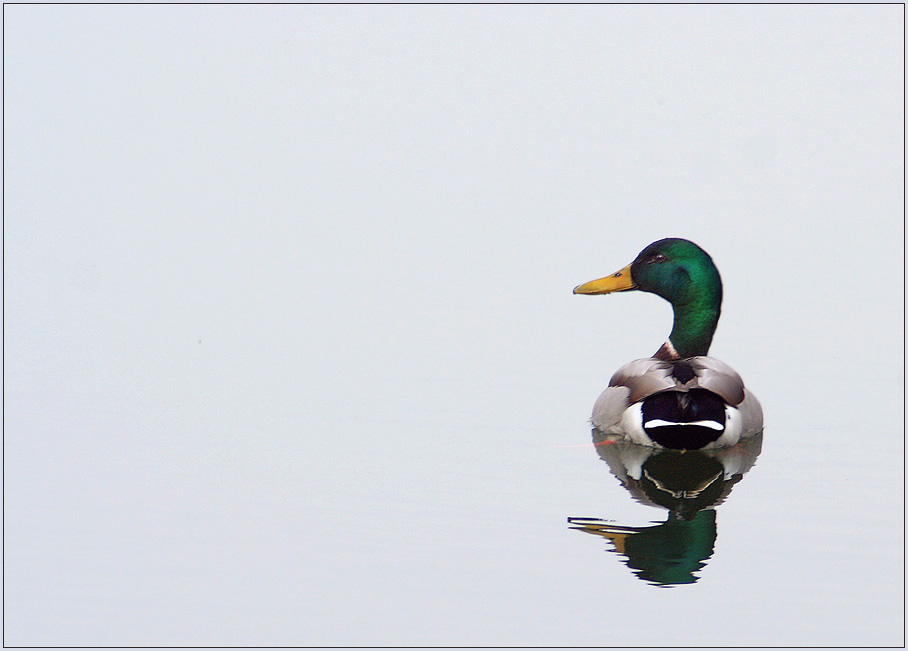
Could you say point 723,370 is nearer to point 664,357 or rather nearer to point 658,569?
point 664,357

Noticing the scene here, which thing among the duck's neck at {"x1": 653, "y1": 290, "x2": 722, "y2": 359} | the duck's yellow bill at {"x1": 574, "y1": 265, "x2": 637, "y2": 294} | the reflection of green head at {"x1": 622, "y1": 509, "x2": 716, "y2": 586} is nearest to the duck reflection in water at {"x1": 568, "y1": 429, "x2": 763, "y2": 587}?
the reflection of green head at {"x1": 622, "y1": 509, "x2": 716, "y2": 586}

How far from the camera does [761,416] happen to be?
9.80m

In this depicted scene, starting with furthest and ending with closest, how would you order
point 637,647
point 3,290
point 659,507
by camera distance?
point 3,290 → point 659,507 → point 637,647

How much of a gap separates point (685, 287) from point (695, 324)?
268 mm

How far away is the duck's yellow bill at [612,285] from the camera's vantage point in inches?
421

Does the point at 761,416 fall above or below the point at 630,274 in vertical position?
below

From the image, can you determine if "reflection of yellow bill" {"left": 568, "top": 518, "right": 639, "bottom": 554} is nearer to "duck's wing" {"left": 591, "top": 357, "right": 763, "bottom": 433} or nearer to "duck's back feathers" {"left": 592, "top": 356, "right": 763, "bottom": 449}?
"duck's back feathers" {"left": 592, "top": 356, "right": 763, "bottom": 449}

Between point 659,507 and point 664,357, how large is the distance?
2772 millimetres

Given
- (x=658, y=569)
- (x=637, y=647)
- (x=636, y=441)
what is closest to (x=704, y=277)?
(x=636, y=441)

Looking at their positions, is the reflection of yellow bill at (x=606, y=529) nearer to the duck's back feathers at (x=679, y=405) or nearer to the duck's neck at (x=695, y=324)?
the duck's back feathers at (x=679, y=405)

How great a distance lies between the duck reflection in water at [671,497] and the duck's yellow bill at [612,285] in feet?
4.67

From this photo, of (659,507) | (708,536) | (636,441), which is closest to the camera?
(708,536)

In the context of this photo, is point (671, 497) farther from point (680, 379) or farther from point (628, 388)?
point (628, 388)

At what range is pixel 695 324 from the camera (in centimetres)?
1040
